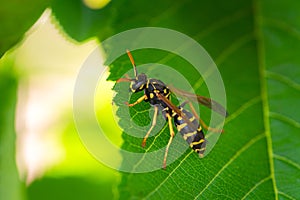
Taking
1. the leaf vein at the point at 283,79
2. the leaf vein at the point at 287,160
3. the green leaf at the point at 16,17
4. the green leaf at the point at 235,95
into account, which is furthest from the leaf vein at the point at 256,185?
the green leaf at the point at 16,17

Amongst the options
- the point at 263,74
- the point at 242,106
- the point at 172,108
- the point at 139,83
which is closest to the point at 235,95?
the point at 242,106

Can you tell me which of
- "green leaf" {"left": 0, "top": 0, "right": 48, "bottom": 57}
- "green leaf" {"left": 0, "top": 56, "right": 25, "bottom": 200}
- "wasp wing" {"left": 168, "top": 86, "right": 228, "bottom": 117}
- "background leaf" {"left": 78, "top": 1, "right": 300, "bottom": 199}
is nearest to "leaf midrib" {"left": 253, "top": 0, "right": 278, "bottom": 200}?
"background leaf" {"left": 78, "top": 1, "right": 300, "bottom": 199}

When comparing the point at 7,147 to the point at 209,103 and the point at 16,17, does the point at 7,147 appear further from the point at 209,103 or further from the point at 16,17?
the point at 209,103

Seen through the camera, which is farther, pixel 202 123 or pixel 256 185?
pixel 202 123

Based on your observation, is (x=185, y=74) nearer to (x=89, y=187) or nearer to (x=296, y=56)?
(x=296, y=56)

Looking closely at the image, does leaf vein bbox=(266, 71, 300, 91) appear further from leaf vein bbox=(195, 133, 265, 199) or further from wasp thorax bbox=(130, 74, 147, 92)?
wasp thorax bbox=(130, 74, 147, 92)

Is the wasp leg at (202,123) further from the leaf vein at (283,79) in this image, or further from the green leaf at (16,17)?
the green leaf at (16,17)
